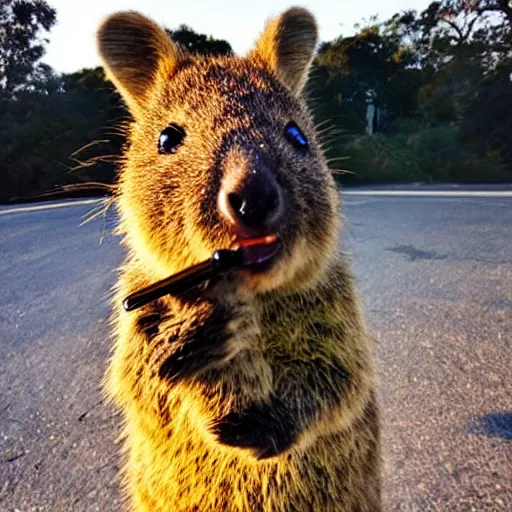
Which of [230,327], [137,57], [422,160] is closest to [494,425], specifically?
[230,327]

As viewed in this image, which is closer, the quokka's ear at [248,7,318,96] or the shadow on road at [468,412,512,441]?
the quokka's ear at [248,7,318,96]

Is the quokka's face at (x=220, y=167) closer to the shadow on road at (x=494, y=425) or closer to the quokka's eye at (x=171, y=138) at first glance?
the quokka's eye at (x=171, y=138)

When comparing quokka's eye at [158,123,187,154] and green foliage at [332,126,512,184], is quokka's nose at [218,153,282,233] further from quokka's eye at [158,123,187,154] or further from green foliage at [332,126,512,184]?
green foliage at [332,126,512,184]

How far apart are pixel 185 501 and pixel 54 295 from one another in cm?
245

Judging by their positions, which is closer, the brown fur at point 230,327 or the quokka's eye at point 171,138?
the brown fur at point 230,327

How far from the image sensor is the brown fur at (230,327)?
4.31ft

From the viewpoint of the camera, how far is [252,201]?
1.12 meters

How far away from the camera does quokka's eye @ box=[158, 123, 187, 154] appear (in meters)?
1.50

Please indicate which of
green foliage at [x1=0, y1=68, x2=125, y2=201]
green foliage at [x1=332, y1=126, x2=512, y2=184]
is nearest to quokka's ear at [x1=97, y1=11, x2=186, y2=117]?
green foliage at [x1=0, y1=68, x2=125, y2=201]

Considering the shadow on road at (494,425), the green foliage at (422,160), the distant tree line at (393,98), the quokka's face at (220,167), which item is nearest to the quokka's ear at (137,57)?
the quokka's face at (220,167)

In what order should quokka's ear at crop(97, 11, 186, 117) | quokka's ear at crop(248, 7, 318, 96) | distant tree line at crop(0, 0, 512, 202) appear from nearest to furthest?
quokka's ear at crop(97, 11, 186, 117)
quokka's ear at crop(248, 7, 318, 96)
distant tree line at crop(0, 0, 512, 202)

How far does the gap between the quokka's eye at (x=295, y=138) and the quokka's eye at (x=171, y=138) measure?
275 mm

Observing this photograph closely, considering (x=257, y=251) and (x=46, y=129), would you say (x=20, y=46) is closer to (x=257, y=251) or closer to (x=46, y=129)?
(x=46, y=129)

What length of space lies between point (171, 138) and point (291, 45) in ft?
2.38
